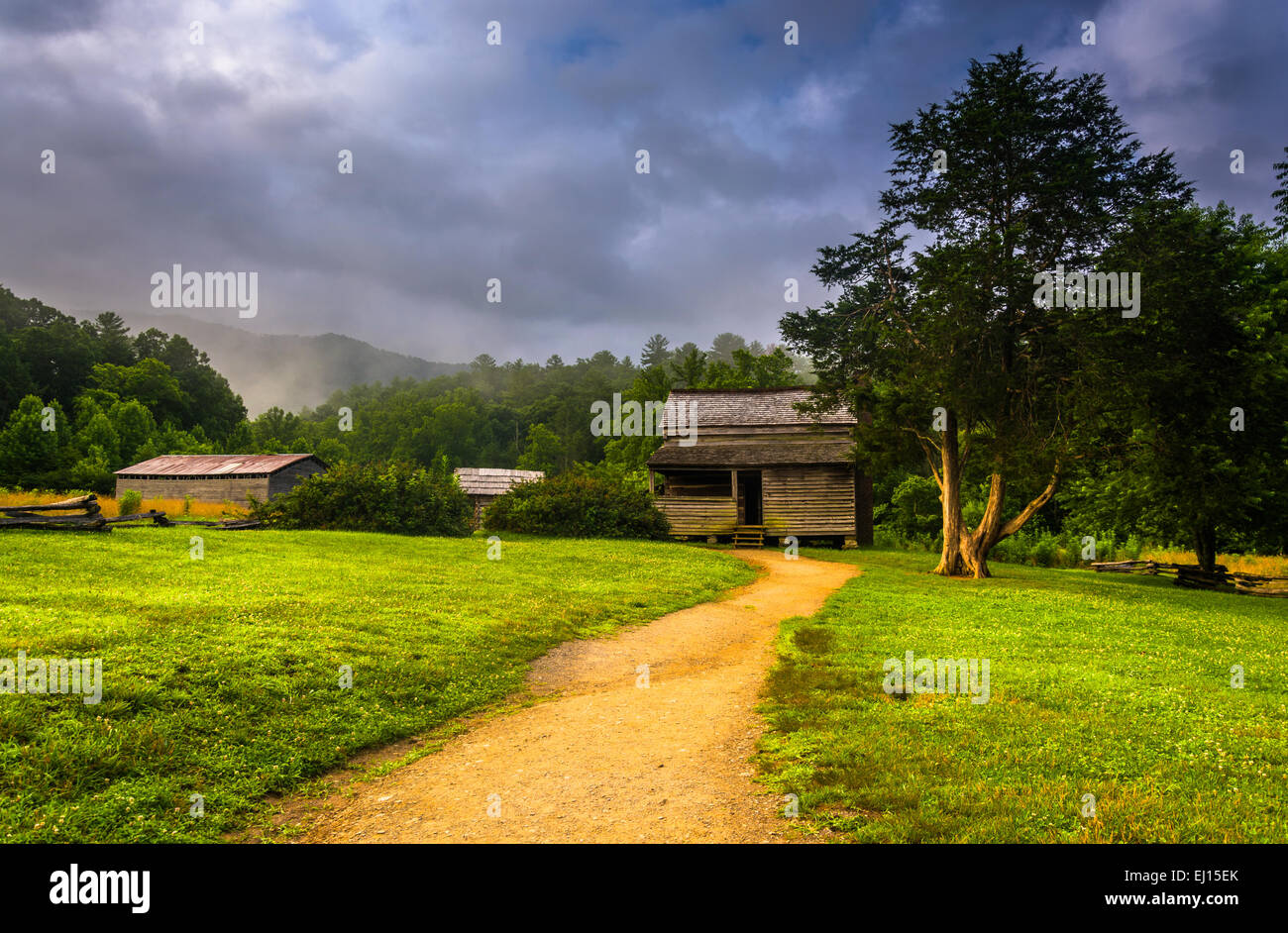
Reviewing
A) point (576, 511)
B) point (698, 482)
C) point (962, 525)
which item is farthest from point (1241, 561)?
point (576, 511)

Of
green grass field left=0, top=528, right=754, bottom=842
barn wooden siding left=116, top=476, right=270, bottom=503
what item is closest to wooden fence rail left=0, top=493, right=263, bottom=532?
green grass field left=0, top=528, right=754, bottom=842

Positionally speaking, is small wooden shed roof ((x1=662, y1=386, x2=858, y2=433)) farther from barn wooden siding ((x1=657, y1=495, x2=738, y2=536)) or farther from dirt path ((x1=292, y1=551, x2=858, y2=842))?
dirt path ((x1=292, y1=551, x2=858, y2=842))

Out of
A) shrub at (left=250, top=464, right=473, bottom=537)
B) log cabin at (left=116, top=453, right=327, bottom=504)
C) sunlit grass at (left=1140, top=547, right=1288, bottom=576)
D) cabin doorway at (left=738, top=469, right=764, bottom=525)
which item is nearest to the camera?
sunlit grass at (left=1140, top=547, right=1288, bottom=576)

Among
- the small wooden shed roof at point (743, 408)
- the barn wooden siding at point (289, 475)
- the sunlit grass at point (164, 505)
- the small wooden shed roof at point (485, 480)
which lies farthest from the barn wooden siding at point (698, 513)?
the barn wooden siding at point (289, 475)

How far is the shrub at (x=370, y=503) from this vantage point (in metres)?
28.6

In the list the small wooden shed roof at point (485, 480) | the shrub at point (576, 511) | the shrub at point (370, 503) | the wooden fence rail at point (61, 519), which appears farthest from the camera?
the small wooden shed roof at point (485, 480)

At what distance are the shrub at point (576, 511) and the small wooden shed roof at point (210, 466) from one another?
1068 inches

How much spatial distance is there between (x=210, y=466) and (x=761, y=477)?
4178 centimetres

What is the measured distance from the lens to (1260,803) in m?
5.08

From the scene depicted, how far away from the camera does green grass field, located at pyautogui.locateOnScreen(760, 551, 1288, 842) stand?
192 inches

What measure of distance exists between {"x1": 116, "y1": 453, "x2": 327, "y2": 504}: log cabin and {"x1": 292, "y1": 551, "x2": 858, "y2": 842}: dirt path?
47.7 metres

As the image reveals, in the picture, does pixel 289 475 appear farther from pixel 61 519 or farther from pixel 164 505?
pixel 61 519

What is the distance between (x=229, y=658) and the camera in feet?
27.0

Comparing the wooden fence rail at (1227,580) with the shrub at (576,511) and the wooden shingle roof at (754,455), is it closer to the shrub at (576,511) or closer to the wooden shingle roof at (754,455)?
the wooden shingle roof at (754,455)
